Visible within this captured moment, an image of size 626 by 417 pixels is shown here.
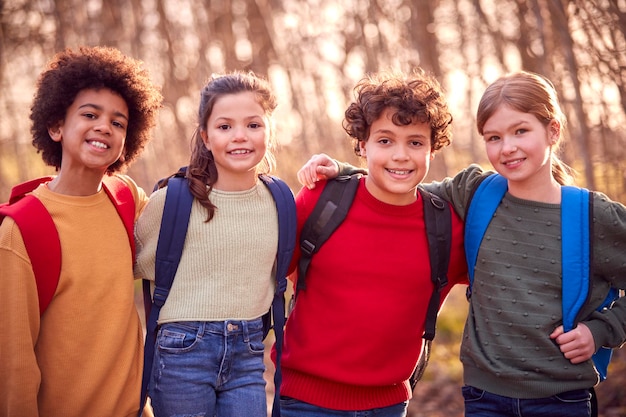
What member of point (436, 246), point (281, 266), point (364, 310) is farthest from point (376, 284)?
point (281, 266)

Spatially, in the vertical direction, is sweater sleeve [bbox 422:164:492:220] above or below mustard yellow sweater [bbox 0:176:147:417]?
above

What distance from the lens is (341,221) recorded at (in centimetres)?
299

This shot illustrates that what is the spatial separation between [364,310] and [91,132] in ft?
4.77

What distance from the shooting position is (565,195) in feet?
9.45

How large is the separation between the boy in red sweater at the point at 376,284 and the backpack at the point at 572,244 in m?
0.12

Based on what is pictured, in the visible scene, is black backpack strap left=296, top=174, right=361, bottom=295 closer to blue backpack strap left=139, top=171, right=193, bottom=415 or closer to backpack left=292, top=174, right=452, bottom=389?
backpack left=292, top=174, right=452, bottom=389

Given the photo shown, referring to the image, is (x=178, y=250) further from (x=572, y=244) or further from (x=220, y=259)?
(x=572, y=244)

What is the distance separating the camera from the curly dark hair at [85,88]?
2.83m

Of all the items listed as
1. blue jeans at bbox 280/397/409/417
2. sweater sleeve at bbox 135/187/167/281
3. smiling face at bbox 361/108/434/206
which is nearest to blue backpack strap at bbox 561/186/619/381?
smiling face at bbox 361/108/434/206

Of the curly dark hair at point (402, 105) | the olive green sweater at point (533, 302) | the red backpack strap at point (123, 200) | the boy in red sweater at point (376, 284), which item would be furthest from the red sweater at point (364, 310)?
the red backpack strap at point (123, 200)

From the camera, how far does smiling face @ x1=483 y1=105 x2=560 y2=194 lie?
9.38ft

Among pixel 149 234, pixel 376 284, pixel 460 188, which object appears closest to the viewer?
pixel 149 234

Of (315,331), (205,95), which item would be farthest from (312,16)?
(315,331)

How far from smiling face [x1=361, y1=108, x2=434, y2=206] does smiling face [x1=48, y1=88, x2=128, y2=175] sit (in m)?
1.18
